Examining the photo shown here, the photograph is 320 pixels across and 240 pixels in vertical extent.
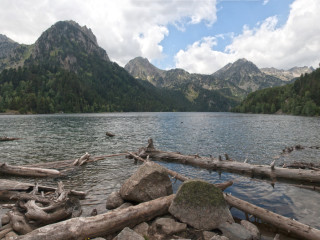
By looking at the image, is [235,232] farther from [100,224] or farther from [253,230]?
[100,224]

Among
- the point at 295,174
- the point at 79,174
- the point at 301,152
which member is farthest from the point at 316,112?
the point at 79,174

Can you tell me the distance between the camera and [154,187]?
12.2m

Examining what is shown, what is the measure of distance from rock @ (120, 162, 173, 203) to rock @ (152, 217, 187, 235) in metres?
2.17

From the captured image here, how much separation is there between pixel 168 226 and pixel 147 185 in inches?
122

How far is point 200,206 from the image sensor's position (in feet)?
32.0

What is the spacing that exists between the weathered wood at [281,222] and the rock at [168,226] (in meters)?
3.80

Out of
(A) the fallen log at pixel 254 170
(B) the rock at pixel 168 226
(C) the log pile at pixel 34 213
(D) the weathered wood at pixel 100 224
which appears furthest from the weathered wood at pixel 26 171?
(B) the rock at pixel 168 226

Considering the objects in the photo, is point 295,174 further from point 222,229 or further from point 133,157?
point 133,157

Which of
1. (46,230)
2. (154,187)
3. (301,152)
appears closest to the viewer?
(46,230)

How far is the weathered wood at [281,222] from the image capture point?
8578 millimetres

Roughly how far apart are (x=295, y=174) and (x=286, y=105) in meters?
199

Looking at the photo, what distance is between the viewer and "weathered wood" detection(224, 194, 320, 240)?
8.58 m

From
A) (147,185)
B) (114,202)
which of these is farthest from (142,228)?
(114,202)

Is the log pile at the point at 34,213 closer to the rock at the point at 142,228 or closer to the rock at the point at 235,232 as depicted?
the rock at the point at 142,228
